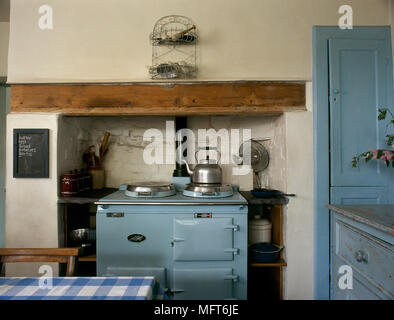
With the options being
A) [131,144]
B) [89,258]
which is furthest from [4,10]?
[89,258]

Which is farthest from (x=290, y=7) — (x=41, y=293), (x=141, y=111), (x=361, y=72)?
(x=41, y=293)

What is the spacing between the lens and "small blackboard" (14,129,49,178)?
6.94 feet

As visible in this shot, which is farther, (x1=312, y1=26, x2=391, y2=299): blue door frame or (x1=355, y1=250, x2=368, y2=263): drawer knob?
(x1=312, y1=26, x2=391, y2=299): blue door frame

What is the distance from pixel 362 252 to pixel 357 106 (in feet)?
3.67

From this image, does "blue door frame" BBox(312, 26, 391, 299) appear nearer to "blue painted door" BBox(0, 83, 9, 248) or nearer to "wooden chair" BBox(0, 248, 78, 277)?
"wooden chair" BBox(0, 248, 78, 277)

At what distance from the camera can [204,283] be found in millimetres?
1946

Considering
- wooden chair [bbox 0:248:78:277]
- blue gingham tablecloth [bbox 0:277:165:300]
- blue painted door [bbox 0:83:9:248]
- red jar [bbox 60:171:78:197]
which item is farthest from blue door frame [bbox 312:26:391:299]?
blue painted door [bbox 0:83:9:248]

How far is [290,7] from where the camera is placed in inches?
83.0

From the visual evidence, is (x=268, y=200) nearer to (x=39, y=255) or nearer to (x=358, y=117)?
(x=358, y=117)

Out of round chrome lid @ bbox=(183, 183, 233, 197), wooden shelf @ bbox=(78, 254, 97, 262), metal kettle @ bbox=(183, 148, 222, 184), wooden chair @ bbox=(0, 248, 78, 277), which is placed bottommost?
wooden shelf @ bbox=(78, 254, 97, 262)

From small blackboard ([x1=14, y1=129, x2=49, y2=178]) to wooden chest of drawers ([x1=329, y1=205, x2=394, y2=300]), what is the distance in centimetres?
223

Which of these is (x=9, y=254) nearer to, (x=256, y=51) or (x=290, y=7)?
(x=256, y=51)

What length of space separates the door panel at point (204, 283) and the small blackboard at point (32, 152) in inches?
52.8

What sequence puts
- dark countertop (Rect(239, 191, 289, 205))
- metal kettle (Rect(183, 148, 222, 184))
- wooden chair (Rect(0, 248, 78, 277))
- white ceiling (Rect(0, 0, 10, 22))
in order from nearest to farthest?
1. wooden chair (Rect(0, 248, 78, 277))
2. dark countertop (Rect(239, 191, 289, 205))
3. metal kettle (Rect(183, 148, 222, 184))
4. white ceiling (Rect(0, 0, 10, 22))
